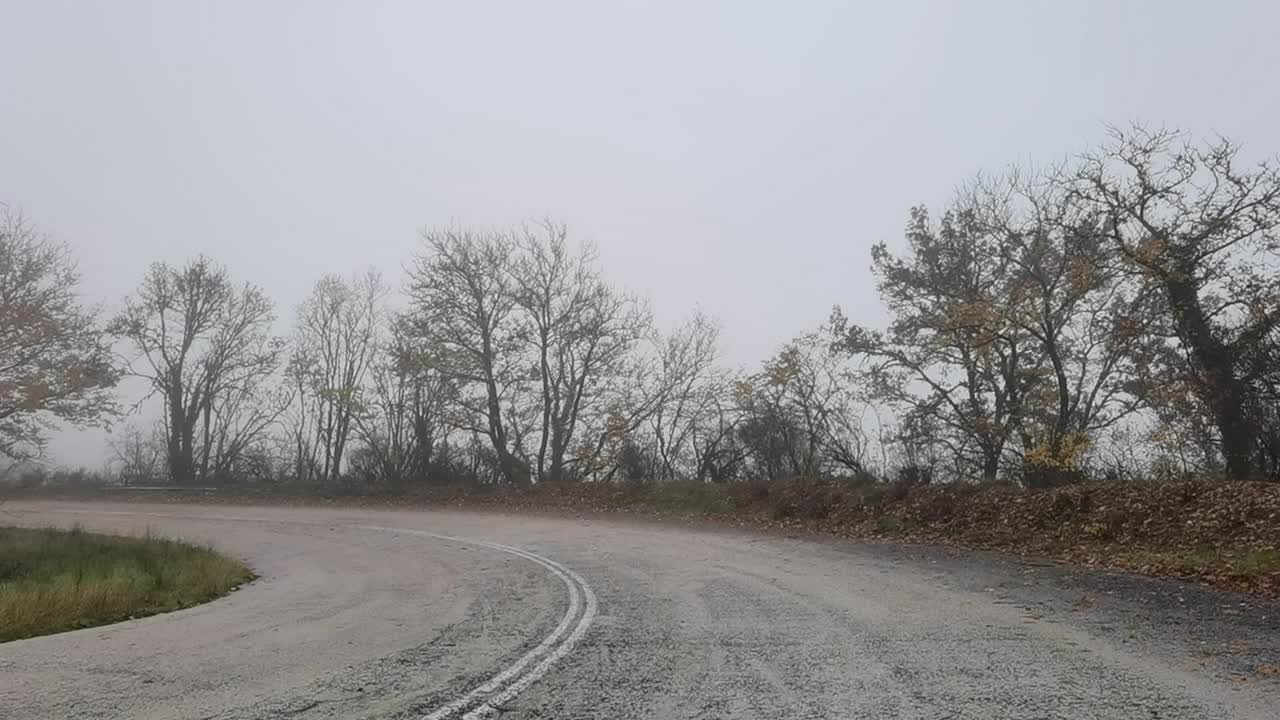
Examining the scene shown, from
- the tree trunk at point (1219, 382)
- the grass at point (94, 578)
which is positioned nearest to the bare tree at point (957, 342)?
the tree trunk at point (1219, 382)

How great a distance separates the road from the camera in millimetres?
5398

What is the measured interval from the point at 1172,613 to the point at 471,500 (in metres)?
25.5

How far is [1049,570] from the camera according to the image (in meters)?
12.3

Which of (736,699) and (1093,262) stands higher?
(1093,262)

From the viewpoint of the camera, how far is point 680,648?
714cm

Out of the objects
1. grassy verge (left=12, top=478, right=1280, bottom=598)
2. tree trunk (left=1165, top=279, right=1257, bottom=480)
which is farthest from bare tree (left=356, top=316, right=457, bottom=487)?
tree trunk (left=1165, top=279, right=1257, bottom=480)

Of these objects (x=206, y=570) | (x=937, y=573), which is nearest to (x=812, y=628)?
(x=937, y=573)

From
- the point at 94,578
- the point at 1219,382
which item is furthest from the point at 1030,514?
the point at 94,578

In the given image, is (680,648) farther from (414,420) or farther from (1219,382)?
(414,420)

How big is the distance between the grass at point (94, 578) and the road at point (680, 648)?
1.78ft

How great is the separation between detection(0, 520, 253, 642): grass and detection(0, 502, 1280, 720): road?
1.78ft

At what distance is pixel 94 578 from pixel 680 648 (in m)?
9.65

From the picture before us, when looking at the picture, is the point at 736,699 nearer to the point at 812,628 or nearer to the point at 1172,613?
the point at 812,628

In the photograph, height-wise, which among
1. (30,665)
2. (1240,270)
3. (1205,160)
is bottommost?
(30,665)
